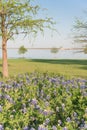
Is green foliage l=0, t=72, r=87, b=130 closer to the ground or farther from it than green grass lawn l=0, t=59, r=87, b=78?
farther from it

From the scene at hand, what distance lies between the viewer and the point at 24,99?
7.95m

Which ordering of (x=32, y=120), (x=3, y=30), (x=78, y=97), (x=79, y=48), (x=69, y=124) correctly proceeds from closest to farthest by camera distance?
(x=69, y=124) → (x=32, y=120) → (x=78, y=97) → (x=3, y=30) → (x=79, y=48)

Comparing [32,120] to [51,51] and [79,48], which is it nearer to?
[79,48]

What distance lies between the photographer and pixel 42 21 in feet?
75.2

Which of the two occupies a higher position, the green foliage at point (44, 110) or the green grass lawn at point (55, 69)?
the green foliage at point (44, 110)

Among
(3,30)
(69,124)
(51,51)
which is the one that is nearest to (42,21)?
(3,30)

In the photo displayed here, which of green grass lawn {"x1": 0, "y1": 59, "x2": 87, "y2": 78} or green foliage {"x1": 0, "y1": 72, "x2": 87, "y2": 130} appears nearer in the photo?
green foliage {"x1": 0, "y1": 72, "x2": 87, "y2": 130}

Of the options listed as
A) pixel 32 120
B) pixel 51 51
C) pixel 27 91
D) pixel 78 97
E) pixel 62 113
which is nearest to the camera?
pixel 32 120

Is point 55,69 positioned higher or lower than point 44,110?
lower

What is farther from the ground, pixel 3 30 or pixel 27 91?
pixel 3 30

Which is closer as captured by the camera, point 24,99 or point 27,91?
point 24,99

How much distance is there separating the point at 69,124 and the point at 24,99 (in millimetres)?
2726

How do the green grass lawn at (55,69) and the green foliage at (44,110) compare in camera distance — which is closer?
the green foliage at (44,110)

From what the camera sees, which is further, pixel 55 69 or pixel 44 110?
pixel 55 69
